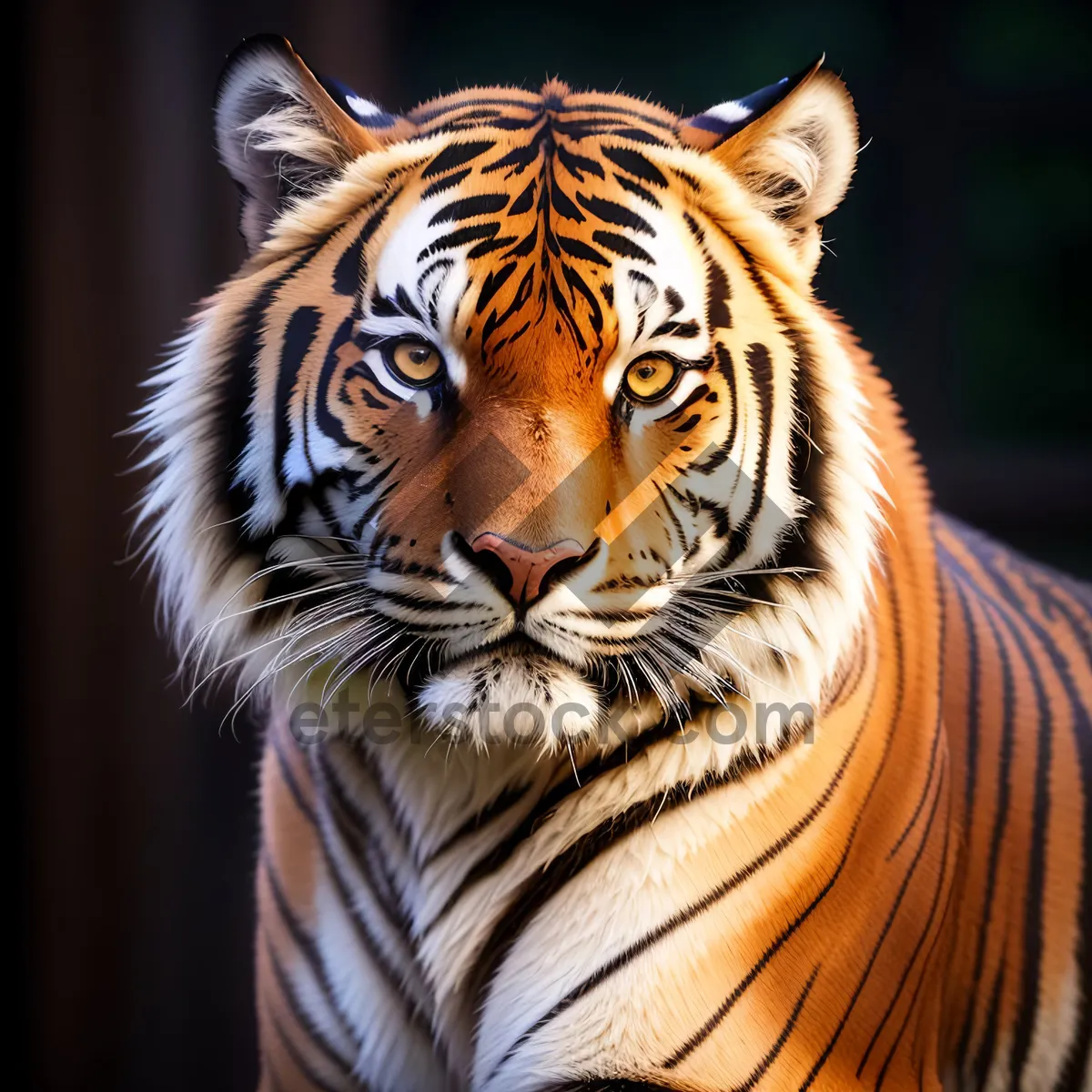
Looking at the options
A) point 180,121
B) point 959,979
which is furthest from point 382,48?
point 959,979

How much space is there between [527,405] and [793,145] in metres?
0.24

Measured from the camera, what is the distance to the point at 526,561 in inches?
20.7

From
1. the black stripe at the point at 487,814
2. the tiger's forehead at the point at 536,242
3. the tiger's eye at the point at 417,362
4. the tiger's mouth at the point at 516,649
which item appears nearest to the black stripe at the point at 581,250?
the tiger's forehead at the point at 536,242

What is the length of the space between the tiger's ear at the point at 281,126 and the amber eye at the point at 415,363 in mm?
133

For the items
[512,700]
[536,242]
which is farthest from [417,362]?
[512,700]

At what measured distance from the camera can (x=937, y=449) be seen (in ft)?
2.51

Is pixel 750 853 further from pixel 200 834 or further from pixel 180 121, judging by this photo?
pixel 180 121

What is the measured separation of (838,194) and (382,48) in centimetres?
37

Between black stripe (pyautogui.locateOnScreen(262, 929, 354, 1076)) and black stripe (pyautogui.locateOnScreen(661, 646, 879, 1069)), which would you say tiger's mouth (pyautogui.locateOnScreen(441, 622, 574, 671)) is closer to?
black stripe (pyautogui.locateOnScreen(661, 646, 879, 1069))

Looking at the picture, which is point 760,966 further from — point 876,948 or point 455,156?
point 455,156

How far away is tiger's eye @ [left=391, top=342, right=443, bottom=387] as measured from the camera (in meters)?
0.59

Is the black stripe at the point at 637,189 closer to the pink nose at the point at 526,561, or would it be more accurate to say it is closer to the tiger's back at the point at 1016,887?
the pink nose at the point at 526,561

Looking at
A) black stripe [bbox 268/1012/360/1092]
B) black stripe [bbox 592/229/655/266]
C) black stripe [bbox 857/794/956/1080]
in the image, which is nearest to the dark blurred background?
black stripe [bbox 268/1012/360/1092]

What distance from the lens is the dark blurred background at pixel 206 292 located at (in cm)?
74
